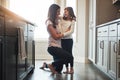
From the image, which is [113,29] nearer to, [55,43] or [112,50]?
[112,50]

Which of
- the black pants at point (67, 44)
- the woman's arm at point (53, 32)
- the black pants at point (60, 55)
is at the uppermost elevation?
the woman's arm at point (53, 32)

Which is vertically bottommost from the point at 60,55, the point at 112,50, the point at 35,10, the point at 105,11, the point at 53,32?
the point at 60,55

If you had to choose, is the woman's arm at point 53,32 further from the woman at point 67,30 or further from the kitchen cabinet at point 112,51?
the kitchen cabinet at point 112,51

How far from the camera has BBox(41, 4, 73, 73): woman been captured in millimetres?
3898

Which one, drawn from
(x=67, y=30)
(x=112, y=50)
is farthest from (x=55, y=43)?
(x=112, y=50)

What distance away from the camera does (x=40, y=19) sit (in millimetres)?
6855

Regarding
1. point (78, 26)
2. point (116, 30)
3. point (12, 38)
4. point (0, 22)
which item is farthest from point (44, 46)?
point (0, 22)

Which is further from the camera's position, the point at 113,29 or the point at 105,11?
the point at 105,11

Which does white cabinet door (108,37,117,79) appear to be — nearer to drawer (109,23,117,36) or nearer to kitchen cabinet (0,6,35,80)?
drawer (109,23,117,36)

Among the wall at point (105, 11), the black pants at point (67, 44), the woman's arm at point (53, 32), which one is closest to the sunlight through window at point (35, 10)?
the wall at point (105, 11)

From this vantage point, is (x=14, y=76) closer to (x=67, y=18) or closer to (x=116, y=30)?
(x=116, y=30)

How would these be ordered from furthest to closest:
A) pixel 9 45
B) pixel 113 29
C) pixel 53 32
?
pixel 53 32 → pixel 113 29 → pixel 9 45

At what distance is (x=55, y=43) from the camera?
3.98 m

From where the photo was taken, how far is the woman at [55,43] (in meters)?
3.90
